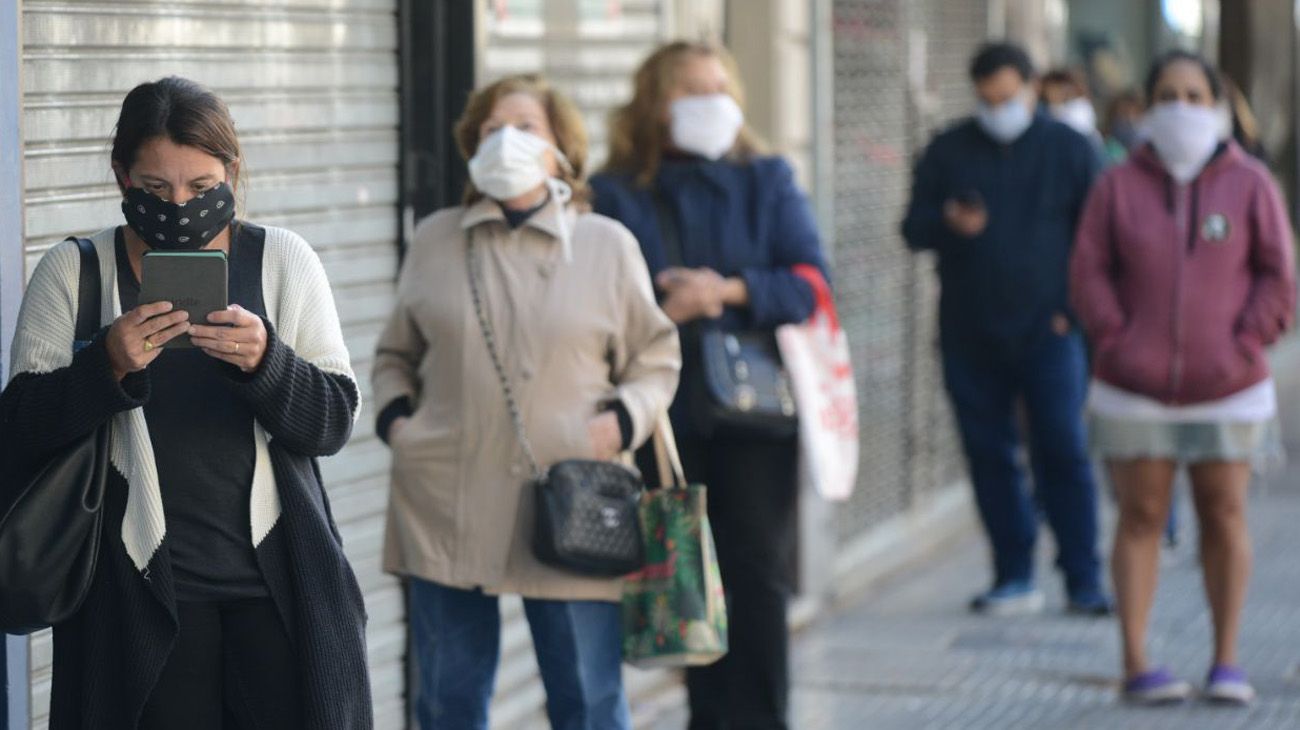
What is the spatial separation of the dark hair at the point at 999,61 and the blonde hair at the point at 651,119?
2.92m

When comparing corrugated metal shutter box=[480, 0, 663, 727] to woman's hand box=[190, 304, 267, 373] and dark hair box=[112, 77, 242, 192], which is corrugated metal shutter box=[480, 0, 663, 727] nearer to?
dark hair box=[112, 77, 242, 192]

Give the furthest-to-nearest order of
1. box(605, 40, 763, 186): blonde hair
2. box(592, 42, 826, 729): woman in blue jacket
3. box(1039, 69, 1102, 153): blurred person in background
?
1. box(1039, 69, 1102, 153): blurred person in background
2. box(605, 40, 763, 186): blonde hair
3. box(592, 42, 826, 729): woman in blue jacket

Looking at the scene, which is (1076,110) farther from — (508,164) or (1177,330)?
(508,164)

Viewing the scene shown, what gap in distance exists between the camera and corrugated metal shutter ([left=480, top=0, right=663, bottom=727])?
6453 millimetres

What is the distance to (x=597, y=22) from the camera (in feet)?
23.4

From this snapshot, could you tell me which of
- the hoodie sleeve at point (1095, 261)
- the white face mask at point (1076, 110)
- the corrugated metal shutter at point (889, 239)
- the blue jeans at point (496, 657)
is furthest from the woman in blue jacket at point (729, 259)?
the white face mask at point (1076, 110)

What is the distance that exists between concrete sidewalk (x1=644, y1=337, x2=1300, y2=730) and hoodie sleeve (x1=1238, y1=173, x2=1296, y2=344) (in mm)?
1141

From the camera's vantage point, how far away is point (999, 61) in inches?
344

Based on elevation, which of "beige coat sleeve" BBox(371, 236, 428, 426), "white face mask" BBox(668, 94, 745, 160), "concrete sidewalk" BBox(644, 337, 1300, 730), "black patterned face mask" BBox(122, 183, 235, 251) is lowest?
"concrete sidewalk" BBox(644, 337, 1300, 730)

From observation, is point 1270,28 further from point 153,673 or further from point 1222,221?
point 153,673

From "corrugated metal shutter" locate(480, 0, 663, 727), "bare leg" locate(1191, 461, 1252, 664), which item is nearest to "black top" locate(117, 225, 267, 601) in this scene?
"corrugated metal shutter" locate(480, 0, 663, 727)

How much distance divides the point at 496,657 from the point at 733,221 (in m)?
1.45

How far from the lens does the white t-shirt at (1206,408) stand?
6.77m

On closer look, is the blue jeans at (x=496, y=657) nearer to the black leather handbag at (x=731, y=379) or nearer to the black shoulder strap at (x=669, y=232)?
the black leather handbag at (x=731, y=379)
